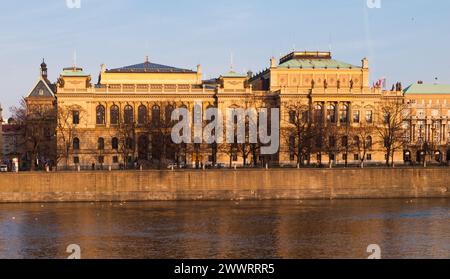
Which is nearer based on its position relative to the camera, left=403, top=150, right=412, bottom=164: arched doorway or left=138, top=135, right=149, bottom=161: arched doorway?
left=138, top=135, right=149, bottom=161: arched doorway

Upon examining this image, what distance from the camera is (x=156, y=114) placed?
115750mm

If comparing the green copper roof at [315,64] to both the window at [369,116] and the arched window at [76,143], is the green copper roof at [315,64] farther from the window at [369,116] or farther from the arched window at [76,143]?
the arched window at [76,143]

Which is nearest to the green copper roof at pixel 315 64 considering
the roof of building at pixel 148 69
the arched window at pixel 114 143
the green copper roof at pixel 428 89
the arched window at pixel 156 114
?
the roof of building at pixel 148 69

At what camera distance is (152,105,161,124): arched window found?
4264 inches

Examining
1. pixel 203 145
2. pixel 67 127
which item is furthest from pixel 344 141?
pixel 67 127

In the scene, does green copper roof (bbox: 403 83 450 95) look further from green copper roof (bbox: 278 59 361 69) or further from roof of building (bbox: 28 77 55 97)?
roof of building (bbox: 28 77 55 97)

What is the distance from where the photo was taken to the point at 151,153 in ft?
347

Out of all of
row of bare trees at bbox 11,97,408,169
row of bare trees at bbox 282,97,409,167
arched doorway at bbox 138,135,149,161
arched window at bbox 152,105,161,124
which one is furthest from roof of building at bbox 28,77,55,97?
row of bare trees at bbox 282,97,409,167

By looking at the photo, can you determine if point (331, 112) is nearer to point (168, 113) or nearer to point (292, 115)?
point (292, 115)

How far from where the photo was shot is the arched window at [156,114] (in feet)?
355

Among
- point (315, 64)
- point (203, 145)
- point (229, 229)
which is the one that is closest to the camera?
point (229, 229)

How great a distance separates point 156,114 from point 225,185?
32.6 metres

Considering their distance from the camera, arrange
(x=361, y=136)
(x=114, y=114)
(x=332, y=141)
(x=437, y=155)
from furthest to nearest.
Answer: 1. (x=437, y=155)
2. (x=114, y=114)
3. (x=361, y=136)
4. (x=332, y=141)
